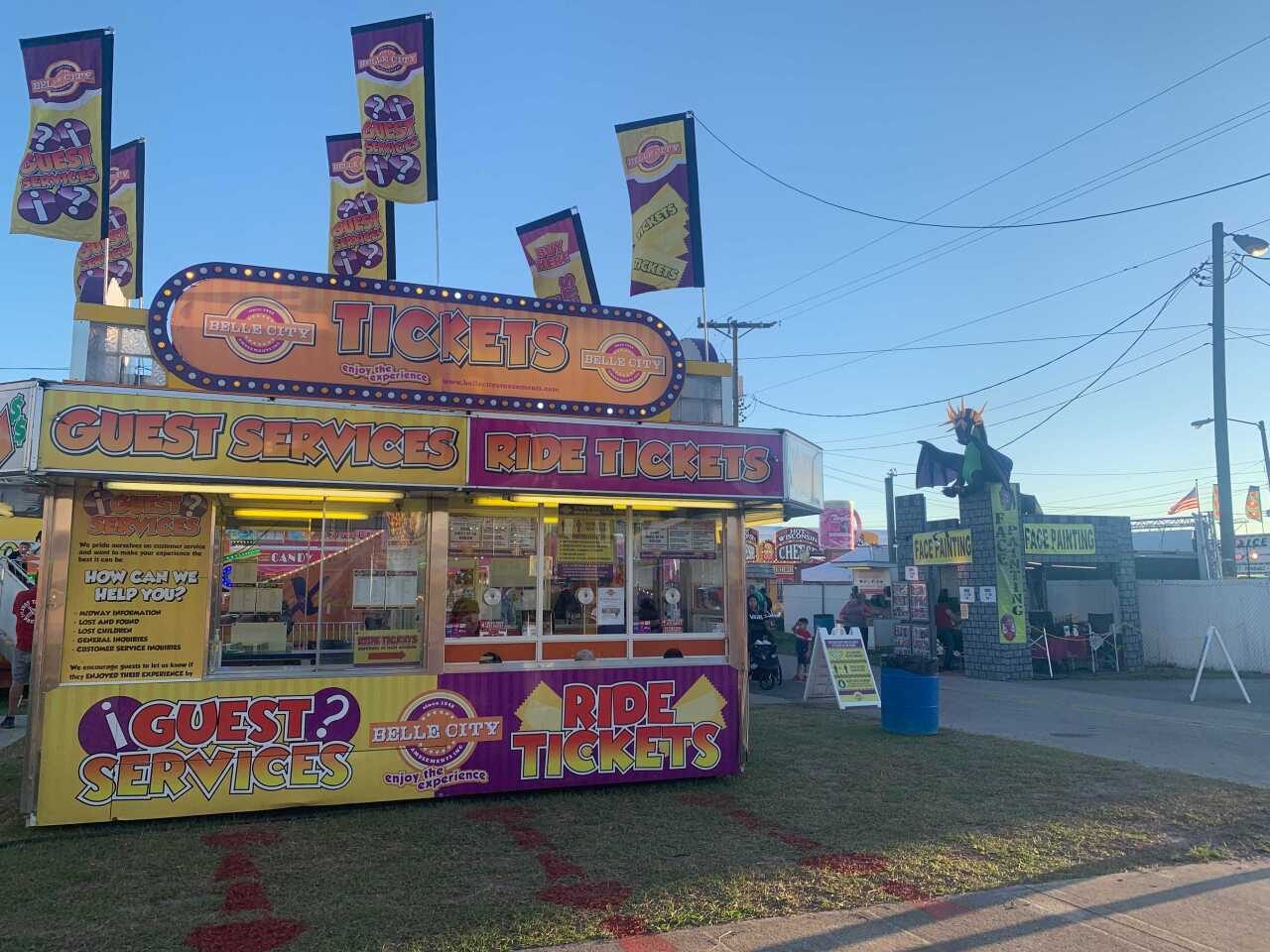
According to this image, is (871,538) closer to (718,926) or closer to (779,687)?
(779,687)

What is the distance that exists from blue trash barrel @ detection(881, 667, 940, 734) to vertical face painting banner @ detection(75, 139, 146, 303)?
1046 centimetres

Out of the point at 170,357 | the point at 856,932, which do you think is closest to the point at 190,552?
the point at 170,357

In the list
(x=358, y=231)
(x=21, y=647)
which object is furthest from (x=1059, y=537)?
(x=21, y=647)

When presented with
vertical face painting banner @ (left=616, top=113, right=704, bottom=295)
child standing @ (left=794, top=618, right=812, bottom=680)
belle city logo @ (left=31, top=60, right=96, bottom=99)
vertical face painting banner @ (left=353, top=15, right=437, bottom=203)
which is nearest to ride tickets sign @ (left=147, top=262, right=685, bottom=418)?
vertical face painting banner @ (left=616, top=113, right=704, bottom=295)

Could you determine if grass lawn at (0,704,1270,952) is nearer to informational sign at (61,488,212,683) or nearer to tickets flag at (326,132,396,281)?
informational sign at (61,488,212,683)

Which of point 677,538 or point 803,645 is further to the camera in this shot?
point 803,645

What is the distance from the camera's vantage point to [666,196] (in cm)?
1030

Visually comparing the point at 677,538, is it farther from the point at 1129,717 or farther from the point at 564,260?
the point at 1129,717

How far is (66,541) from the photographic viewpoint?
23.4 ft

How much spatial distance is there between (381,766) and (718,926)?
3.67m

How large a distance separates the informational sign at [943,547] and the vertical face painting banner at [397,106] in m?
14.5

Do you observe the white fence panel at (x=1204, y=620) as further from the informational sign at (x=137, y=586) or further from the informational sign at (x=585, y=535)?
the informational sign at (x=137, y=586)

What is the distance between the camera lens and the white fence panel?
19781mm

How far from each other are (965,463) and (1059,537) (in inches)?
116
